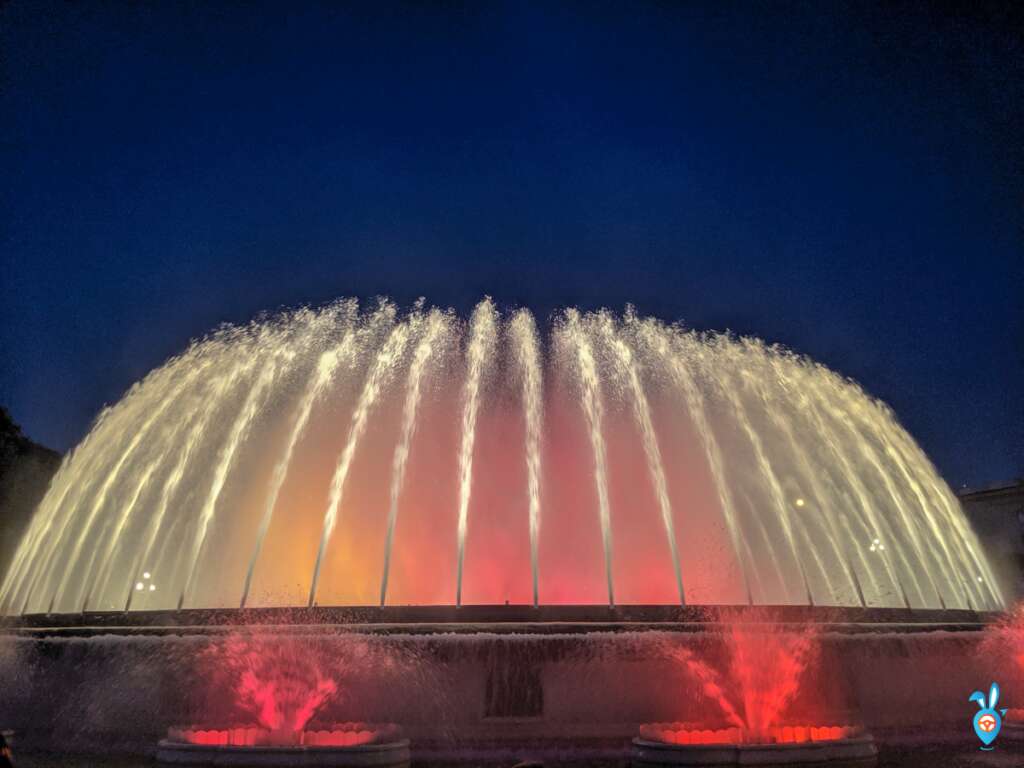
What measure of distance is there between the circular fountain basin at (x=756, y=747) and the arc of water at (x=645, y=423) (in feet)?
40.2

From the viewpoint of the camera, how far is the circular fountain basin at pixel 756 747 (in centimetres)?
1007

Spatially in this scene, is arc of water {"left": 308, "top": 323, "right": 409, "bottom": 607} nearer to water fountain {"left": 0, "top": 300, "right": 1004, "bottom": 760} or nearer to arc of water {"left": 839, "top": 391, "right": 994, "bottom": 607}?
water fountain {"left": 0, "top": 300, "right": 1004, "bottom": 760}

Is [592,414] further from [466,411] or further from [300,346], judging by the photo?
[300,346]

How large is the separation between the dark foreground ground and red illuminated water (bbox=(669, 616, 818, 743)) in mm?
1766

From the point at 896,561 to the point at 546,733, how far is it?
18215 mm

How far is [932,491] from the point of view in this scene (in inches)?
969

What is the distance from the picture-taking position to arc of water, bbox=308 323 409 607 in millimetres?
24516

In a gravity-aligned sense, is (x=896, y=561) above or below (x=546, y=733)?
above

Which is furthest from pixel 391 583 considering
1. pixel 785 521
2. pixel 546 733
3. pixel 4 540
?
pixel 4 540

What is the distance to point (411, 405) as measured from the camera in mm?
25094

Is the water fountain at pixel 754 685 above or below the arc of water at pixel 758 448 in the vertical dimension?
below

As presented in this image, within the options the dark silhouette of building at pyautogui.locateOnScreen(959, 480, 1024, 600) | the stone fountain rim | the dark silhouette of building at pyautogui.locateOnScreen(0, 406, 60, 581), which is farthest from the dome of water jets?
the dark silhouette of building at pyautogui.locateOnScreen(959, 480, 1024, 600)

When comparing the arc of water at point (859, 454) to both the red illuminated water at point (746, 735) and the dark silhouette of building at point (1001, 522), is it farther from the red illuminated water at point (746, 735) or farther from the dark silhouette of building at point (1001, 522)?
the dark silhouette of building at point (1001, 522)

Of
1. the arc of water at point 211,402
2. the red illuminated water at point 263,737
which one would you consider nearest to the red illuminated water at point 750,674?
the red illuminated water at point 263,737
